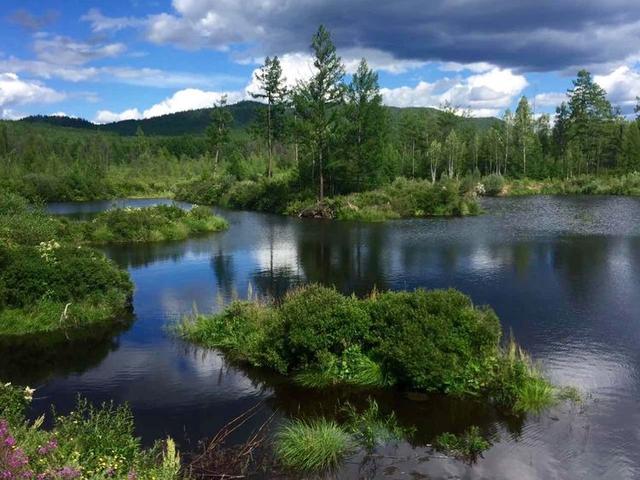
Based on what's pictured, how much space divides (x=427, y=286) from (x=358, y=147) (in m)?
43.5

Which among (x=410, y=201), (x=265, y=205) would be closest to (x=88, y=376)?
(x=410, y=201)

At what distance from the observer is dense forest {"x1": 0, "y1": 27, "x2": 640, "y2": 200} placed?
229ft

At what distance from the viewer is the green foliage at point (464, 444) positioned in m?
13.2

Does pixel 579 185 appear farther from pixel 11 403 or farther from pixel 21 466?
pixel 21 466

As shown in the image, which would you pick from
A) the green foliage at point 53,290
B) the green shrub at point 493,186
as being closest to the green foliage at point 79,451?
the green foliage at point 53,290

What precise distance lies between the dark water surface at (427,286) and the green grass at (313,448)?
51 cm

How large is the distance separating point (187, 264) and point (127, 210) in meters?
17.1

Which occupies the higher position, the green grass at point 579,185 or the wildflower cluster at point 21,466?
the green grass at point 579,185

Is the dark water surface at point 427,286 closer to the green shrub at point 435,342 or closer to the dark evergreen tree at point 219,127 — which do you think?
the green shrub at point 435,342

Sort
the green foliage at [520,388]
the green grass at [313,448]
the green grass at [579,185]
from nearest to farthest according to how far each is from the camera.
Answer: the green grass at [313,448] → the green foliage at [520,388] → the green grass at [579,185]

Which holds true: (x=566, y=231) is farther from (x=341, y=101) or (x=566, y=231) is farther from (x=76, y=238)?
(x=76, y=238)

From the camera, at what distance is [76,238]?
146ft

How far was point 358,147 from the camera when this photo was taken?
70.4 m

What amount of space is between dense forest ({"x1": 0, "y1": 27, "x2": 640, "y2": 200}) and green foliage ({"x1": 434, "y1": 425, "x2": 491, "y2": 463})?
2208 inches
